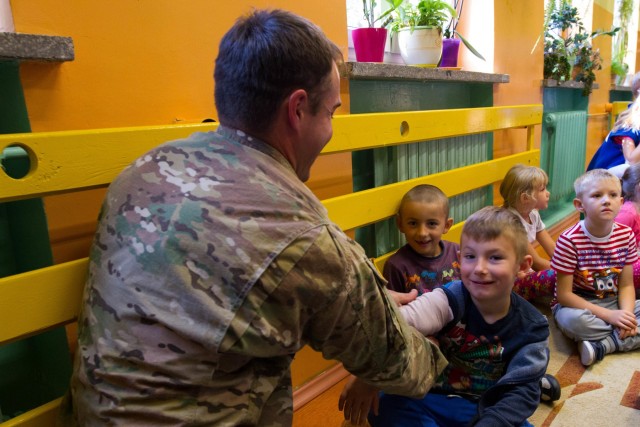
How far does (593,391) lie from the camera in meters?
1.64

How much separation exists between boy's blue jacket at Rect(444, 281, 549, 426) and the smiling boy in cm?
80

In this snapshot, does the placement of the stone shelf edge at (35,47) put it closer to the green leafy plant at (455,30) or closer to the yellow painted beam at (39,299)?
the yellow painted beam at (39,299)

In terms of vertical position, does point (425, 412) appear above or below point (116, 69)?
below

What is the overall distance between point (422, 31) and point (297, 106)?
1371mm

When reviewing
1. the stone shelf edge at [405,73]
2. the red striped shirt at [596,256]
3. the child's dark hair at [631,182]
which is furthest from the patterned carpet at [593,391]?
the stone shelf edge at [405,73]

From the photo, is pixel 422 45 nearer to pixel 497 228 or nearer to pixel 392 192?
pixel 392 192

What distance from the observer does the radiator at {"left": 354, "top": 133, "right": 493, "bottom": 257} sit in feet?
5.98

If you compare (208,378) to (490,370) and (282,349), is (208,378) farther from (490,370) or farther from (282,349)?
(490,370)

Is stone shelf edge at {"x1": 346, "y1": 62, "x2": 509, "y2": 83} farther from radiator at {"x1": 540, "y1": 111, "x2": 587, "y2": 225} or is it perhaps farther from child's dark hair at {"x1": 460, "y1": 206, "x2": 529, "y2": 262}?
radiator at {"x1": 540, "y1": 111, "x2": 587, "y2": 225}

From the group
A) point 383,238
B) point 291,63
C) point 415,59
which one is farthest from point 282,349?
point 415,59

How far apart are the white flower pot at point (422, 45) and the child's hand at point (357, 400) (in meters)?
1.44

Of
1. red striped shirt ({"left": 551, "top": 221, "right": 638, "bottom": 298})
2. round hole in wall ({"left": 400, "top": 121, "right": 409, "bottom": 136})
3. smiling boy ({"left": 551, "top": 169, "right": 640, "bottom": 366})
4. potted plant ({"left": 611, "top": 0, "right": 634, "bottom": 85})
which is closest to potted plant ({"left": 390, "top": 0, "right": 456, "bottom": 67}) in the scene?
round hole in wall ({"left": 400, "top": 121, "right": 409, "bottom": 136})

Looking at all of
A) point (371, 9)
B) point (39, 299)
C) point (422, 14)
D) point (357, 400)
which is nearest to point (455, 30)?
point (422, 14)

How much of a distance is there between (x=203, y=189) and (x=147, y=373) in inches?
10.8
